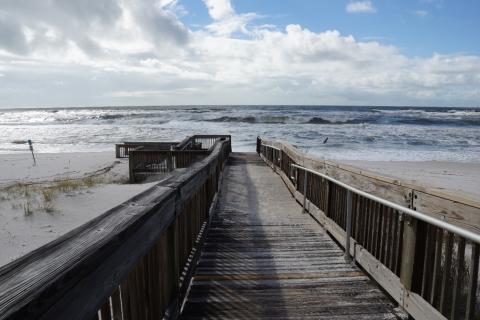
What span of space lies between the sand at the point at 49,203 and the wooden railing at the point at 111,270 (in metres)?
5.62

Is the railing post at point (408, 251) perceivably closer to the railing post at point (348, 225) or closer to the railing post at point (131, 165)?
the railing post at point (348, 225)

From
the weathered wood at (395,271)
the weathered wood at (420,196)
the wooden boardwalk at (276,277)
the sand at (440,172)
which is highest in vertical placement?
the weathered wood at (420,196)

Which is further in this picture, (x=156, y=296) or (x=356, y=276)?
(x=356, y=276)

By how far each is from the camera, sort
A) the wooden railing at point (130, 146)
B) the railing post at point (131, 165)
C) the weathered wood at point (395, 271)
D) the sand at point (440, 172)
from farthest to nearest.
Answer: the wooden railing at point (130, 146)
the sand at point (440, 172)
the railing post at point (131, 165)
the weathered wood at point (395, 271)

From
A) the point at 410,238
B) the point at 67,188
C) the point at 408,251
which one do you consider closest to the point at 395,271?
the point at 408,251

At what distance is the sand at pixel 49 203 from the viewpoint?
769 centimetres

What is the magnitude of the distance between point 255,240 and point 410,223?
2.53m

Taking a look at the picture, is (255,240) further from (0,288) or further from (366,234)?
(0,288)

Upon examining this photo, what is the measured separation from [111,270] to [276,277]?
259 centimetres

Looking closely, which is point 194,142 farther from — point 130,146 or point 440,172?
point 440,172

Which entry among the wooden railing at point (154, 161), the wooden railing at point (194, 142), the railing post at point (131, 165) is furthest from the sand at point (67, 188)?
the wooden railing at point (194, 142)

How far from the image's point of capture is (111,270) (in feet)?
4.71

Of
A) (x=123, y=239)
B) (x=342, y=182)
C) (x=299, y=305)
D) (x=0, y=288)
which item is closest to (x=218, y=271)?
(x=299, y=305)

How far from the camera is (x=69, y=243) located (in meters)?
1.33
